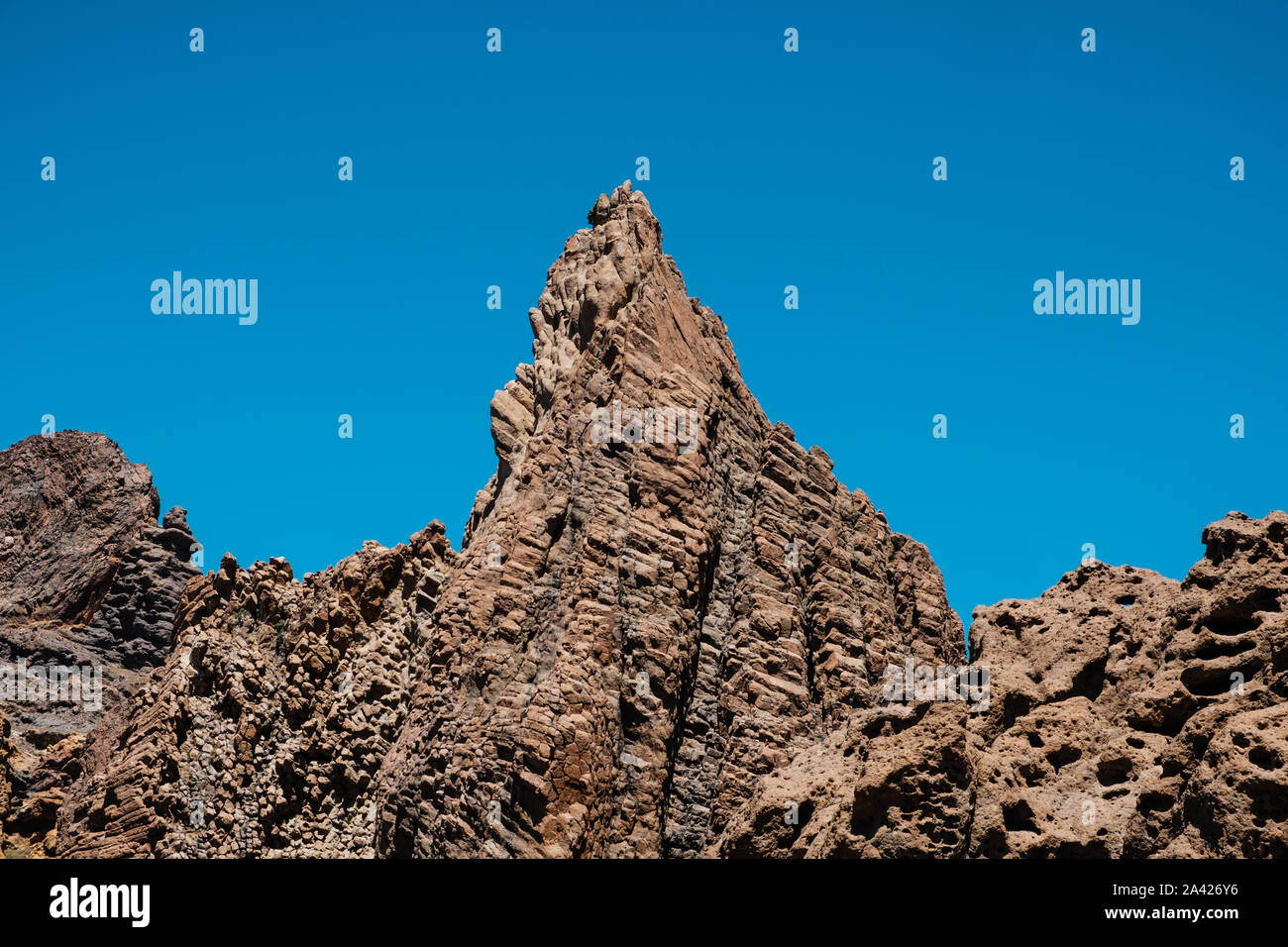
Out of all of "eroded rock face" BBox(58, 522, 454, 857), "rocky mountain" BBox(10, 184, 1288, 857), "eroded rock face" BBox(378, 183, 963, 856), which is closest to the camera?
"rocky mountain" BBox(10, 184, 1288, 857)

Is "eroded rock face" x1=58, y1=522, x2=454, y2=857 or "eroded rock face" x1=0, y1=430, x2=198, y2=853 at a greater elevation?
"eroded rock face" x1=0, y1=430, x2=198, y2=853

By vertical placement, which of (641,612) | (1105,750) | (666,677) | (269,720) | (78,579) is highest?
(78,579)

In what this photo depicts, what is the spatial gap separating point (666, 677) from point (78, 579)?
55456 mm

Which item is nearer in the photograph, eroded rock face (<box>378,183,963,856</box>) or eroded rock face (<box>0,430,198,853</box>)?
eroded rock face (<box>378,183,963,856</box>)

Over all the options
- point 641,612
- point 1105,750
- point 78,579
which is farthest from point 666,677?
point 78,579

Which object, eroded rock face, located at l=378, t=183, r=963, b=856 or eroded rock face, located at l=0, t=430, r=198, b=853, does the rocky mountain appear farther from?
eroded rock face, located at l=0, t=430, r=198, b=853

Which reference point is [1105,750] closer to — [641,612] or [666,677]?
[666,677]

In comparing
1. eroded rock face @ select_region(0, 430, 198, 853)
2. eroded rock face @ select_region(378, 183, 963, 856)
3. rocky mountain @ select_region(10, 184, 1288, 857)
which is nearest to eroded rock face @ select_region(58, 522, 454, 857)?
rocky mountain @ select_region(10, 184, 1288, 857)

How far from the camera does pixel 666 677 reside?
3675 cm

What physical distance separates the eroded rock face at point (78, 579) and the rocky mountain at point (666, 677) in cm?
2311

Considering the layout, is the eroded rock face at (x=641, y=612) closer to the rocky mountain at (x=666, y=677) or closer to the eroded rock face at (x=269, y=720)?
the rocky mountain at (x=666, y=677)

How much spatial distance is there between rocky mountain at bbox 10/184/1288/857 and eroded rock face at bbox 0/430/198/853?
23.1m

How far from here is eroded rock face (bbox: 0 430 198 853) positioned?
244 feet
